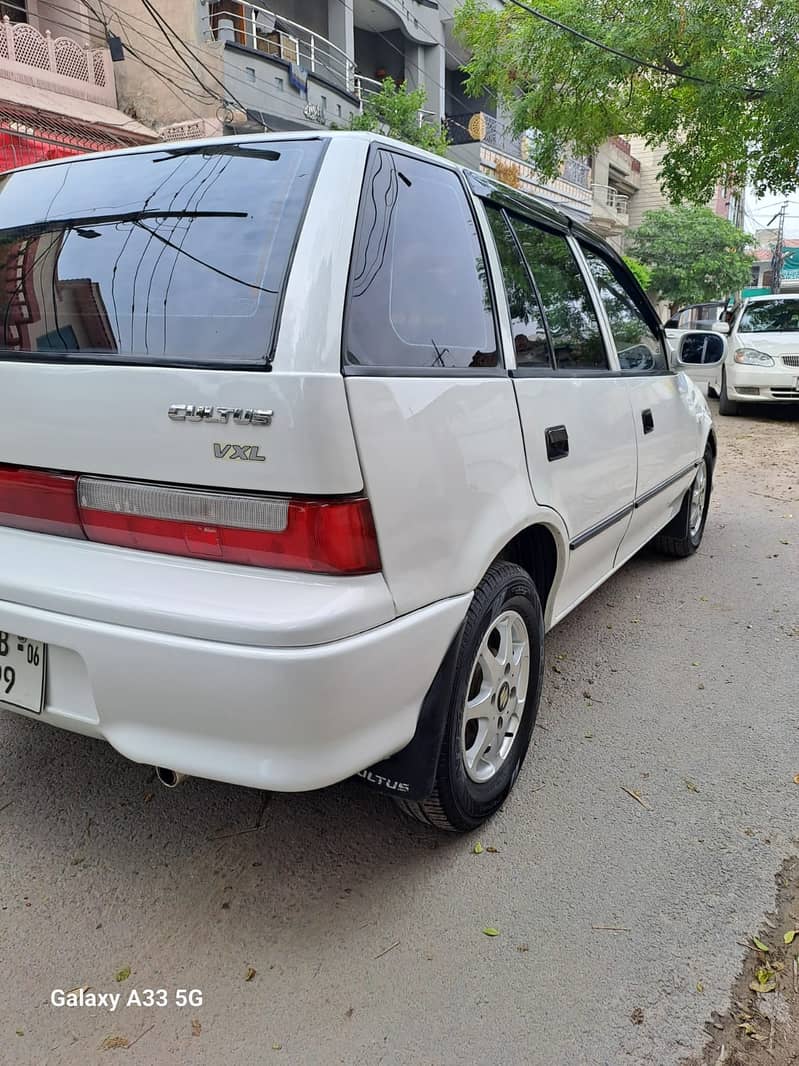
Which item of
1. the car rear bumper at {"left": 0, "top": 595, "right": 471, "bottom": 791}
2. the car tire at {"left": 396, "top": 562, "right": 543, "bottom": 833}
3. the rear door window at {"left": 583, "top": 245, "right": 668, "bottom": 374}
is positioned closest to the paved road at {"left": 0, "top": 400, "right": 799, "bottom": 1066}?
the car tire at {"left": 396, "top": 562, "right": 543, "bottom": 833}

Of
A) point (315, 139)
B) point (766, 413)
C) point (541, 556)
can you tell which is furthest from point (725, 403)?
point (315, 139)

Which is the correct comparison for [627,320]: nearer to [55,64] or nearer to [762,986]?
[762,986]

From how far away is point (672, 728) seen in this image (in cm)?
291

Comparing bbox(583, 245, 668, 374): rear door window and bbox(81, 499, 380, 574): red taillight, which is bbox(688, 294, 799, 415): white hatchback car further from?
bbox(81, 499, 380, 574): red taillight

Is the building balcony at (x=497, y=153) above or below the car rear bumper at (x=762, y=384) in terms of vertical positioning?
above

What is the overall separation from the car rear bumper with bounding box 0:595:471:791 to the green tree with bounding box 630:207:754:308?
114 feet

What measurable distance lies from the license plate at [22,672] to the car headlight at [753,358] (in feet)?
34.1

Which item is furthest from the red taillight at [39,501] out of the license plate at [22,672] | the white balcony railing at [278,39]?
the white balcony railing at [278,39]

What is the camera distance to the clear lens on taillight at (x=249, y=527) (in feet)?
5.27

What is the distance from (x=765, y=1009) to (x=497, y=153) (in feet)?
72.2

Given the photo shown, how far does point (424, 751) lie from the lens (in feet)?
6.23

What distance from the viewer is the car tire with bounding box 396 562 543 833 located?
2.02 meters

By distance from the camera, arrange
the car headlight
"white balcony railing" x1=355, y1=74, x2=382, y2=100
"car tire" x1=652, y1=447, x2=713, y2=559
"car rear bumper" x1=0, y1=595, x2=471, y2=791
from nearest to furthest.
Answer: "car rear bumper" x1=0, y1=595, x2=471, y2=791, "car tire" x1=652, y1=447, x2=713, y2=559, the car headlight, "white balcony railing" x1=355, y1=74, x2=382, y2=100

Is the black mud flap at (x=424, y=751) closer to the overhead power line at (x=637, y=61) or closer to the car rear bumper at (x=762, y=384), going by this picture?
the car rear bumper at (x=762, y=384)
